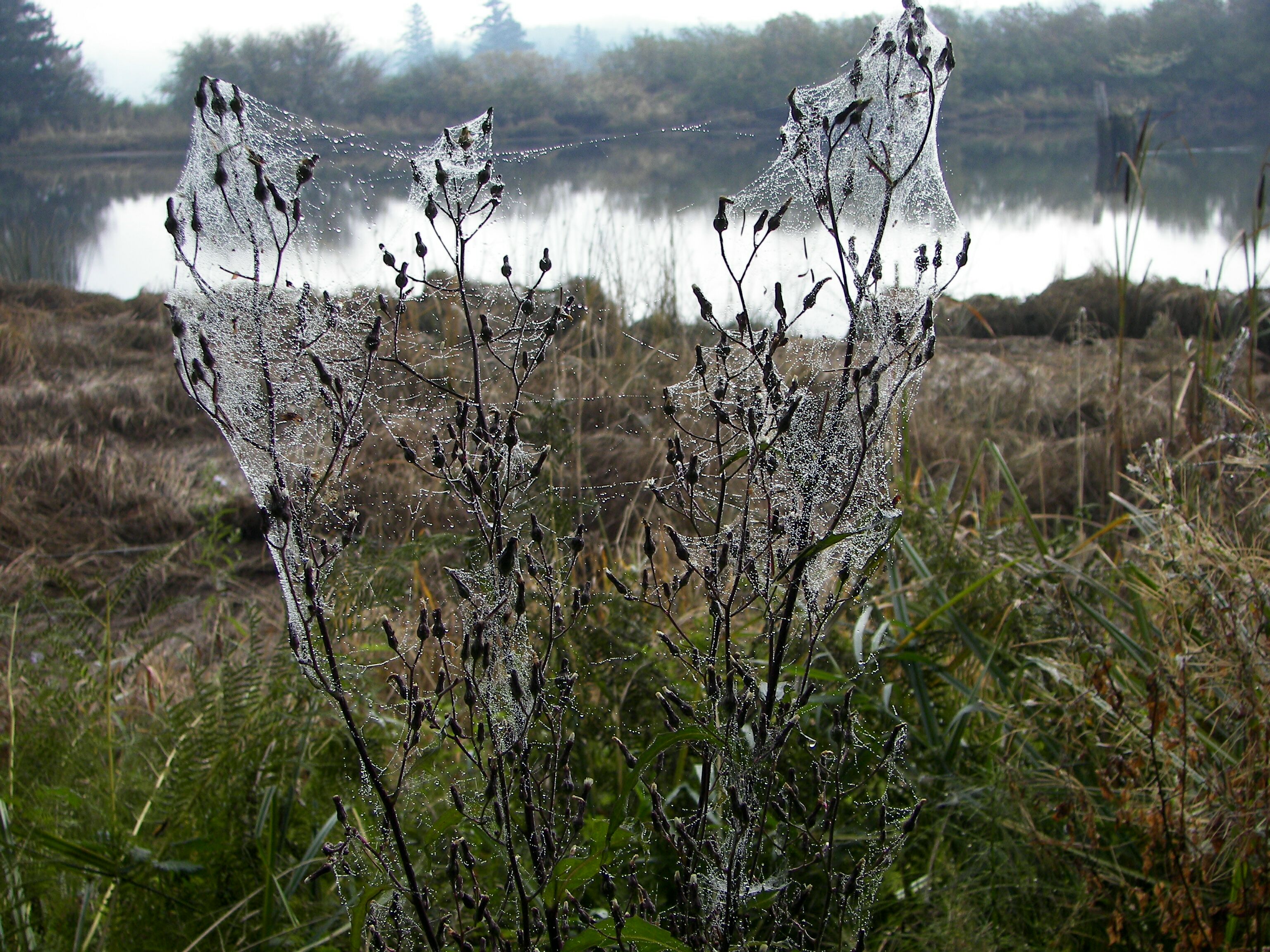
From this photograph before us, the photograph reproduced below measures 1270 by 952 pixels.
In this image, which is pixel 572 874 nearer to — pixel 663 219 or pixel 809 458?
pixel 809 458

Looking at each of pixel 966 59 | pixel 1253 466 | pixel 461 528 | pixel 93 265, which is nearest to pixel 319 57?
pixel 93 265

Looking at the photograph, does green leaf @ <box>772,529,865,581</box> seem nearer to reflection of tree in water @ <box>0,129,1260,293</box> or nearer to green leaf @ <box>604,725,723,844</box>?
green leaf @ <box>604,725,723,844</box>

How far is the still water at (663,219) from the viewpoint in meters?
6.12

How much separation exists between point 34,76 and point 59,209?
33.1 ft

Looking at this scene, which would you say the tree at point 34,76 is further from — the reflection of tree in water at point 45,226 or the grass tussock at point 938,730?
the grass tussock at point 938,730

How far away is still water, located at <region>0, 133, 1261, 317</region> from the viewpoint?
612cm

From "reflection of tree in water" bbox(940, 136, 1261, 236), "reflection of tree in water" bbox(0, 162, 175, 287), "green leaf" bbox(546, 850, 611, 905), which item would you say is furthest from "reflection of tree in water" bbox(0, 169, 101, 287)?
"green leaf" bbox(546, 850, 611, 905)

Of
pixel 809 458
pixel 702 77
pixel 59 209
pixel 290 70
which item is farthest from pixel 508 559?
pixel 290 70

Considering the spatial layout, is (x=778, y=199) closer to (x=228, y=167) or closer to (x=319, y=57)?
(x=228, y=167)

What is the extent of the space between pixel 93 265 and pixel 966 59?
15.1 metres

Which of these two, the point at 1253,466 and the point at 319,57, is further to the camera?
the point at 319,57

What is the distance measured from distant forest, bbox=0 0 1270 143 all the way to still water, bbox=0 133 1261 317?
0.81 m

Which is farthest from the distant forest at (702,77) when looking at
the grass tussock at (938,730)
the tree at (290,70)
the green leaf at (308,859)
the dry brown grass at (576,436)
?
the green leaf at (308,859)

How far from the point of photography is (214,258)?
1.37 m
